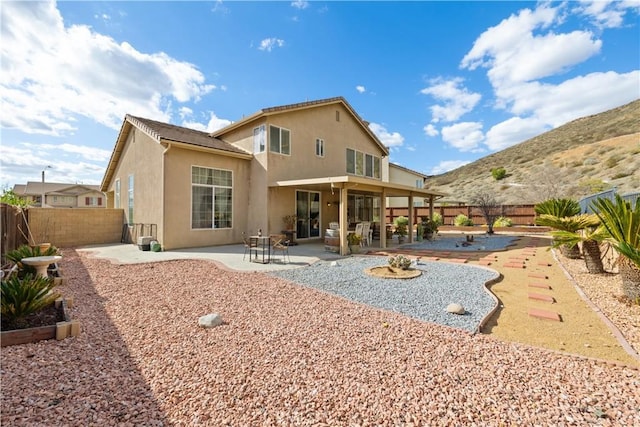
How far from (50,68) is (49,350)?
20.2ft

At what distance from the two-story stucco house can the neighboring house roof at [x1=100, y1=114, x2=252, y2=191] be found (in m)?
0.05

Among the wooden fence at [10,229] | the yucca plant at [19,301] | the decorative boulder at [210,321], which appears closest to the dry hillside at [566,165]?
the decorative boulder at [210,321]

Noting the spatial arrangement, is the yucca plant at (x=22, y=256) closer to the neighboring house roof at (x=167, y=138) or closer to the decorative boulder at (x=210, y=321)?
the decorative boulder at (x=210, y=321)

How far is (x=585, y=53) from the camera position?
14297mm

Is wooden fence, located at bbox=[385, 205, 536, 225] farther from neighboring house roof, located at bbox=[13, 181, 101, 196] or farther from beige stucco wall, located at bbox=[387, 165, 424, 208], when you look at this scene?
neighboring house roof, located at bbox=[13, 181, 101, 196]

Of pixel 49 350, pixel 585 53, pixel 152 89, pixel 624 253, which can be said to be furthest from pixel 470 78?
pixel 49 350

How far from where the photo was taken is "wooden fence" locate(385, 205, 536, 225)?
819 inches

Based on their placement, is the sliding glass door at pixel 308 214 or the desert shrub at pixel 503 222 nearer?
the sliding glass door at pixel 308 214

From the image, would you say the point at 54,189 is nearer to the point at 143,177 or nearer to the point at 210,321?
the point at 143,177

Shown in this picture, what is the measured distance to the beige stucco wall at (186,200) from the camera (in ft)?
35.0

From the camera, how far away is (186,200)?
36.5 feet

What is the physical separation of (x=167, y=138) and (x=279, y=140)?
4.51 metres

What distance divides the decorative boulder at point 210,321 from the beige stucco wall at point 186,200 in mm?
7787

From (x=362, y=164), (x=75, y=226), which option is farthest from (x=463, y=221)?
(x=75, y=226)
